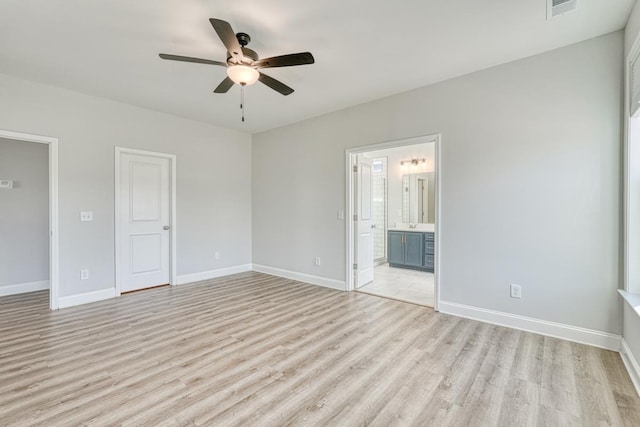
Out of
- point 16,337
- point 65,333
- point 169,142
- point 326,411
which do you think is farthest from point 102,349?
point 169,142

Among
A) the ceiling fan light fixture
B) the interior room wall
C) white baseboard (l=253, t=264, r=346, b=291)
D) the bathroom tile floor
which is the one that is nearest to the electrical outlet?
the interior room wall

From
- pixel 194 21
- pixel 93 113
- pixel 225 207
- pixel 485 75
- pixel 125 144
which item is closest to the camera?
pixel 194 21

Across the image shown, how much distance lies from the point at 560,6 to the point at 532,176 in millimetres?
1417

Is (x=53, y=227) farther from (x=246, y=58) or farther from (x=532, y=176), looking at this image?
(x=532, y=176)

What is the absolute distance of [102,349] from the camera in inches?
102

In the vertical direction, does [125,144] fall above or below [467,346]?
above

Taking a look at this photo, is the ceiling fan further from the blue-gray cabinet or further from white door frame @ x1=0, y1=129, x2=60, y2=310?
the blue-gray cabinet

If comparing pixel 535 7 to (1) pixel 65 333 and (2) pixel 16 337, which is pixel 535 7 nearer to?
(1) pixel 65 333

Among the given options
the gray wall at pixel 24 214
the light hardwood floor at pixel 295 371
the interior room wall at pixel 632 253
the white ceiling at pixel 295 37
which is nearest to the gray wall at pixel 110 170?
the white ceiling at pixel 295 37

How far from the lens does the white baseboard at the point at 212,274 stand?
4.85 meters

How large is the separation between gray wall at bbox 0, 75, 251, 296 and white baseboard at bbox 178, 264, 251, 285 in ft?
0.27

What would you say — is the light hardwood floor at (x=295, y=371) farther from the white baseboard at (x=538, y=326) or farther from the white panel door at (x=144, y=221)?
the white panel door at (x=144, y=221)

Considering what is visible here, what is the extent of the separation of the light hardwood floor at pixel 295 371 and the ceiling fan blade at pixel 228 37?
2.44m

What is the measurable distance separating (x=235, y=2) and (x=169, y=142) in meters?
3.14
